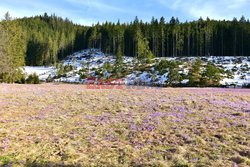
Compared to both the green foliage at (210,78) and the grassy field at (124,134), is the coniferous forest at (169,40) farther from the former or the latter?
the grassy field at (124,134)

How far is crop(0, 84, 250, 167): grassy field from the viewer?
10336mm

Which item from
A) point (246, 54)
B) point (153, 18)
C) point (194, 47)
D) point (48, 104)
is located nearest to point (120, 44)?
point (153, 18)

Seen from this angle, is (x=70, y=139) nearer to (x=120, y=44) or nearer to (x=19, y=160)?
(x=19, y=160)

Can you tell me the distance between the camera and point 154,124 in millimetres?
15641

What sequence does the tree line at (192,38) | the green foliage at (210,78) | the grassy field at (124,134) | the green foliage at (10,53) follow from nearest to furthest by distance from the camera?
the grassy field at (124,134) < the green foliage at (10,53) < the green foliage at (210,78) < the tree line at (192,38)

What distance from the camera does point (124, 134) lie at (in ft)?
45.2

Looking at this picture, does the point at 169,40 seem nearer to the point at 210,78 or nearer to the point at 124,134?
the point at 210,78

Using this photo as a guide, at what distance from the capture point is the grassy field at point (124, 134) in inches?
407

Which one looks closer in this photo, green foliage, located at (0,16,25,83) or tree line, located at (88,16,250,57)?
green foliage, located at (0,16,25,83)

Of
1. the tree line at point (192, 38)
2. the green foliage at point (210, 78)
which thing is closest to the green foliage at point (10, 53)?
the green foliage at point (210, 78)

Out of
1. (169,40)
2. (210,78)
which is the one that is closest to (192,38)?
(169,40)

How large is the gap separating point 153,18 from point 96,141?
129 m

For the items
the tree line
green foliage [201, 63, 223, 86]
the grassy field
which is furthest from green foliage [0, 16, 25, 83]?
the tree line

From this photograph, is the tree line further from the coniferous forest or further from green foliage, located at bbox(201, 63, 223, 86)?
green foliage, located at bbox(201, 63, 223, 86)
